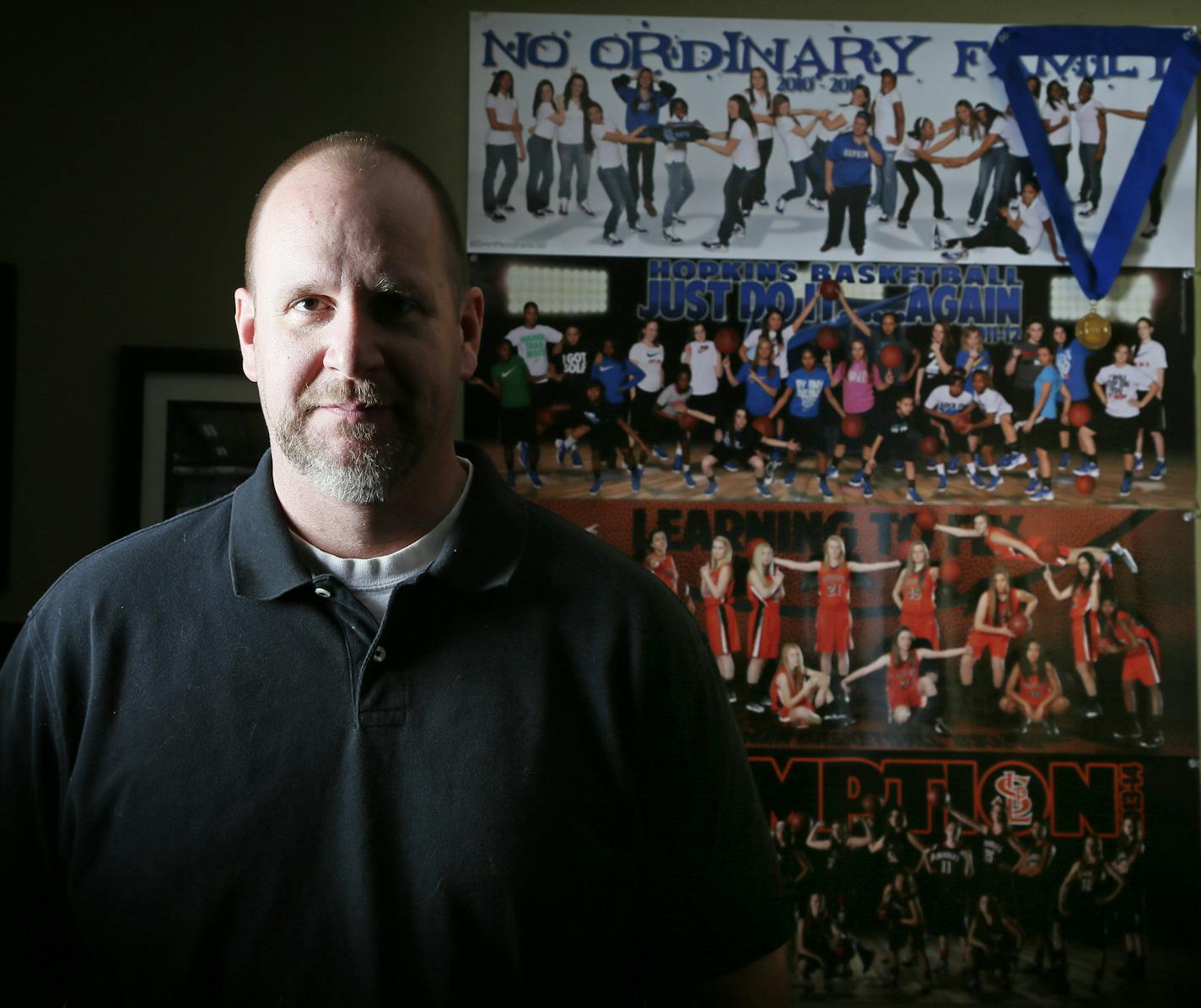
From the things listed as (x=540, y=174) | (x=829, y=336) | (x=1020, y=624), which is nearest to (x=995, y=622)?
(x=1020, y=624)

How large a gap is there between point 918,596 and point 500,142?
126cm

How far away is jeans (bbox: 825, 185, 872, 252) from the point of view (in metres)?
2.14

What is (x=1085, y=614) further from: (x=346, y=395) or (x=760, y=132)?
(x=346, y=395)

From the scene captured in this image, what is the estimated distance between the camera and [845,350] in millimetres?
2141

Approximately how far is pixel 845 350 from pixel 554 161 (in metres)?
0.72

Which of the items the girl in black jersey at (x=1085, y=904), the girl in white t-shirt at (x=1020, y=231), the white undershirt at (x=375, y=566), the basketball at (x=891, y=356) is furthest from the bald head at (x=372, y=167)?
the girl in black jersey at (x=1085, y=904)

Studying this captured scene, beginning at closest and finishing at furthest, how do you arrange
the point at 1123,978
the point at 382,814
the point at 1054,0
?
the point at 382,814, the point at 1123,978, the point at 1054,0

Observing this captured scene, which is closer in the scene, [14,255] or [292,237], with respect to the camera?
[292,237]

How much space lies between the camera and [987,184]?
84.4 inches

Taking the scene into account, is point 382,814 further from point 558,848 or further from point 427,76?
point 427,76

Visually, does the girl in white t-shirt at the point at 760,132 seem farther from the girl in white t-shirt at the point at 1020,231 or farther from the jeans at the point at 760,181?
the girl in white t-shirt at the point at 1020,231

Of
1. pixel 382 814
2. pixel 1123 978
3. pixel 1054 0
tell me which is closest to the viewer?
pixel 382 814

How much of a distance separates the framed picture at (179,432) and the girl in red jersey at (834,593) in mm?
1124

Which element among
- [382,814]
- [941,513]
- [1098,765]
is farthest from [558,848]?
[1098,765]
